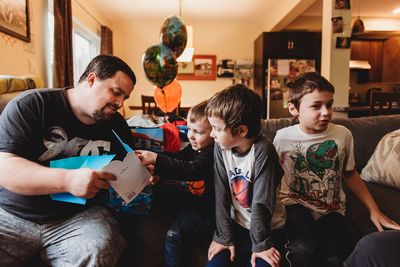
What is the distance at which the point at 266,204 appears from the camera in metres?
0.97

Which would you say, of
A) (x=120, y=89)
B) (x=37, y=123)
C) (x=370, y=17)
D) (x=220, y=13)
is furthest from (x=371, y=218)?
(x=370, y=17)

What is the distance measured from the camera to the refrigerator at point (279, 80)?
184 inches

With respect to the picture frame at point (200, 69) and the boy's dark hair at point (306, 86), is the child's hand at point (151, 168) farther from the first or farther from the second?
the picture frame at point (200, 69)

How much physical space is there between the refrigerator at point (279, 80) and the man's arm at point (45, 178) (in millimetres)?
4094

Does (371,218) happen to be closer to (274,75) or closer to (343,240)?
(343,240)

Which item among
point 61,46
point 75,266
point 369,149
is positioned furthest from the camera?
point 61,46

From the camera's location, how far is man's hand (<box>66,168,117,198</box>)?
0.86 meters

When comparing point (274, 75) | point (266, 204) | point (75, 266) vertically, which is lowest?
point (75, 266)

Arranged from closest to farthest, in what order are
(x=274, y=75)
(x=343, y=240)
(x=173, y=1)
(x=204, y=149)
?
(x=343, y=240) < (x=204, y=149) < (x=173, y=1) < (x=274, y=75)

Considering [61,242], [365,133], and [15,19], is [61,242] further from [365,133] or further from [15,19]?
[15,19]

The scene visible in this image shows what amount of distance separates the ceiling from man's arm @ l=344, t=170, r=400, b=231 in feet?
11.4

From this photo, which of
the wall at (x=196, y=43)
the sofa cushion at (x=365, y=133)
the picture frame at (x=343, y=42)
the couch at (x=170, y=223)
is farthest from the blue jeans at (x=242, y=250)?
the wall at (x=196, y=43)

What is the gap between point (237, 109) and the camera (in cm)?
100

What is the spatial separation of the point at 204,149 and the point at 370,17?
5.15 m
